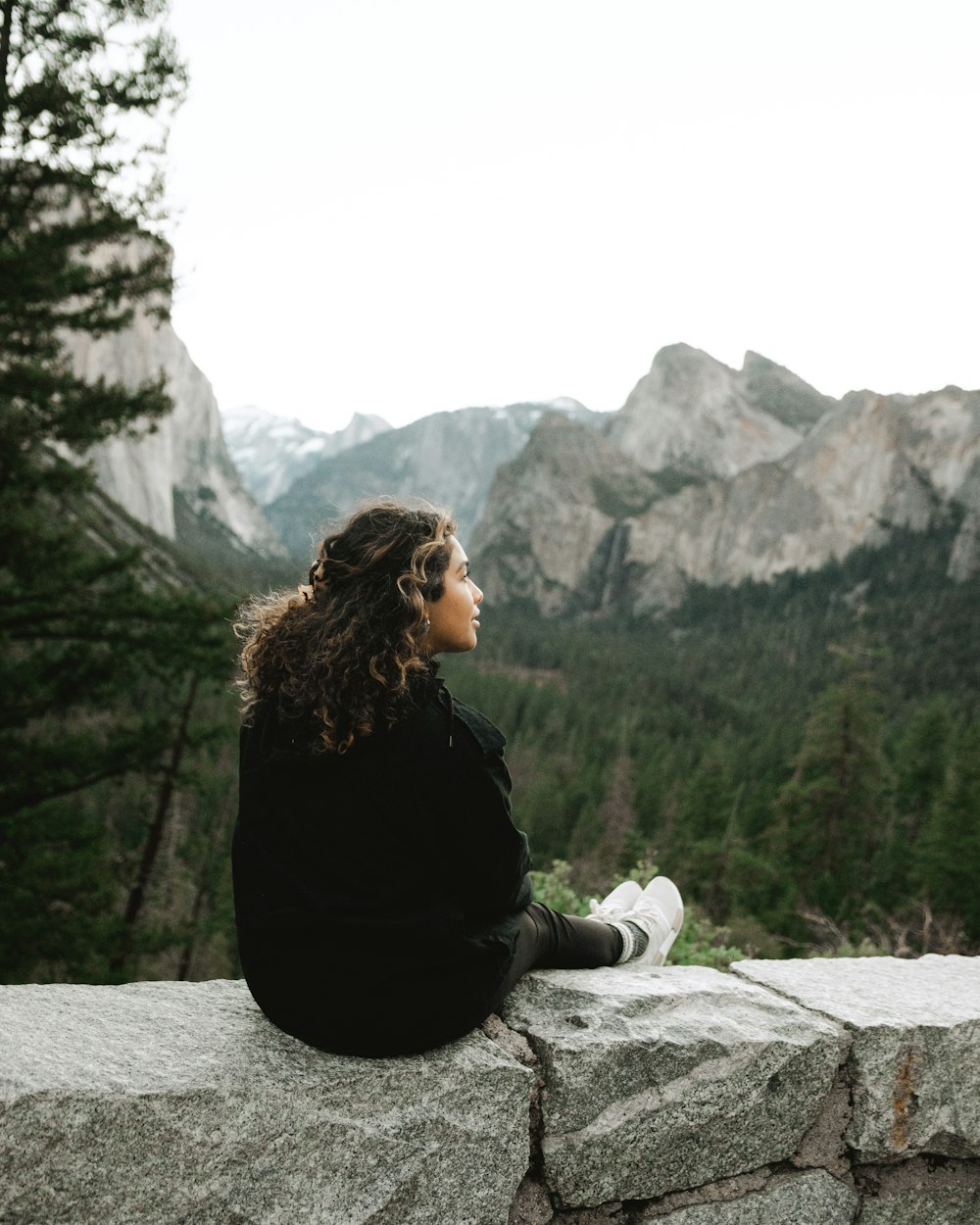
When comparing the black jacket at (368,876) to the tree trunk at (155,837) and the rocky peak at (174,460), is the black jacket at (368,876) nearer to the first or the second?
the tree trunk at (155,837)

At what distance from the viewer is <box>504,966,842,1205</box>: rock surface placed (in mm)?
1863

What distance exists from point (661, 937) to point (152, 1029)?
168cm

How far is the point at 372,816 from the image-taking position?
177 cm

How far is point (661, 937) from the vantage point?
9.25 feet

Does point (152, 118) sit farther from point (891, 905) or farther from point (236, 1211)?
point (891, 905)

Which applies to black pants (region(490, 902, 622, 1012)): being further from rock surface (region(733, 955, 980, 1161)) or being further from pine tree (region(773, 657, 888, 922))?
pine tree (region(773, 657, 888, 922))

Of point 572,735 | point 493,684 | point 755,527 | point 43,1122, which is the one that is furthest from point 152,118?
point 755,527

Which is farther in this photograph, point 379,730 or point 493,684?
point 493,684

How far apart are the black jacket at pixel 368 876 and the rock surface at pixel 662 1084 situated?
282mm

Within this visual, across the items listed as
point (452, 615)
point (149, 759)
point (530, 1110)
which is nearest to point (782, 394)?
point (149, 759)

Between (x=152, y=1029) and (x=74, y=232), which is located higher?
(x=74, y=232)

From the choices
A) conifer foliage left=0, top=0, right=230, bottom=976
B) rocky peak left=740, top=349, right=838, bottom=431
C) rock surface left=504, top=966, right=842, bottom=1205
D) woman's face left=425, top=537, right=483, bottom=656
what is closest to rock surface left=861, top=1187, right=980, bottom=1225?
rock surface left=504, top=966, right=842, bottom=1205

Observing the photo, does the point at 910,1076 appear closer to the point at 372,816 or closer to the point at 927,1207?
the point at 927,1207

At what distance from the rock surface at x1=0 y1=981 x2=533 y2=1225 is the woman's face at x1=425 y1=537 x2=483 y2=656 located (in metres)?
0.92
